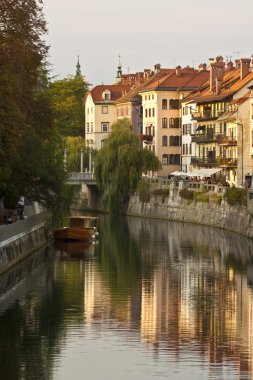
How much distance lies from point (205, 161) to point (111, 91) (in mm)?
39940

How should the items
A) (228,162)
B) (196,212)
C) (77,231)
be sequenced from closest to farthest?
(77,231) → (196,212) → (228,162)

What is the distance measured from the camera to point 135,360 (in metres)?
42.5

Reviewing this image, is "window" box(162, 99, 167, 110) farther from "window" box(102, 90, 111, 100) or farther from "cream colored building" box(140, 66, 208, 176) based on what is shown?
"window" box(102, 90, 111, 100)

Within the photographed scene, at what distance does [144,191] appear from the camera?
112125 millimetres

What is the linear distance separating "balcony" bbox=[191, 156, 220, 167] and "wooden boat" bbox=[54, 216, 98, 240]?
98.2 ft

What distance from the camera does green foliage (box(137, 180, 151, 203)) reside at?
112 metres

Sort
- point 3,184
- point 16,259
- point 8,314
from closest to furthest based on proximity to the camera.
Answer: point 8,314, point 3,184, point 16,259

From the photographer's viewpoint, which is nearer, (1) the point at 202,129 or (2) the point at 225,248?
(2) the point at 225,248

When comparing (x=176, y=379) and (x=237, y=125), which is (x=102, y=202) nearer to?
(x=237, y=125)

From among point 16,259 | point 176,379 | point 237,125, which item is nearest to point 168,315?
point 176,379

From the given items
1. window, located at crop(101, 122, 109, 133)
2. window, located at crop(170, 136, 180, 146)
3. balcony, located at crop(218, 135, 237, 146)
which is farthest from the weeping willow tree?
window, located at crop(101, 122, 109, 133)

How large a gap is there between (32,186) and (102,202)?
44466mm

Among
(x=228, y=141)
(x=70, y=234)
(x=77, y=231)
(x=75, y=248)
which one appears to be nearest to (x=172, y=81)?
(x=228, y=141)

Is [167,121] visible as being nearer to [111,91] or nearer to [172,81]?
[172,81]
